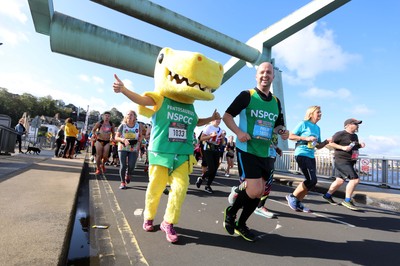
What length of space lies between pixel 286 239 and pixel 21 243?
2.70 meters

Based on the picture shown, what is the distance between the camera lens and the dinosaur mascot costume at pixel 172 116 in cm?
306

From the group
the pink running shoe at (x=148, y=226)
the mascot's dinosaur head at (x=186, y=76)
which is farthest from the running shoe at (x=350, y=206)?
the pink running shoe at (x=148, y=226)

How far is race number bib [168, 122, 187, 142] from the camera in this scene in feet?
10.6

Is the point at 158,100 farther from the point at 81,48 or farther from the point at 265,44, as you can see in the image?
the point at 265,44

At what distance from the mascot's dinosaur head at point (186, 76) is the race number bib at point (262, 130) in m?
0.62

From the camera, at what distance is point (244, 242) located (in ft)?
10.2

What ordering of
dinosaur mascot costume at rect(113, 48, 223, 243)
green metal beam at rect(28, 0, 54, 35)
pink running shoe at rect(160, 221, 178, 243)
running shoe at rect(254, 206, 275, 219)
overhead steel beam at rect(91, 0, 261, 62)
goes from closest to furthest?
pink running shoe at rect(160, 221, 178, 243) → dinosaur mascot costume at rect(113, 48, 223, 243) → running shoe at rect(254, 206, 275, 219) → green metal beam at rect(28, 0, 54, 35) → overhead steel beam at rect(91, 0, 261, 62)

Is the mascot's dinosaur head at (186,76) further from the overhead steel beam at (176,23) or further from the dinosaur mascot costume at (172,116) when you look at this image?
the overhead steel beam at (176,23)

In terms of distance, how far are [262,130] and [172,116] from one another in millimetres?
1061

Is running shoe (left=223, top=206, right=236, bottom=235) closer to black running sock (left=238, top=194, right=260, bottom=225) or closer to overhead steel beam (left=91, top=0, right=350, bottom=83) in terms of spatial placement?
black running sock (left=238, top=194, right=260, bottom=225)

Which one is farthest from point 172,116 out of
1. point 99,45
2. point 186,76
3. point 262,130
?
point 99,45

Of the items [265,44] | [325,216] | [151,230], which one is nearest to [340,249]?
[325,216]

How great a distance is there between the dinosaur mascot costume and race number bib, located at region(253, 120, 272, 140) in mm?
648

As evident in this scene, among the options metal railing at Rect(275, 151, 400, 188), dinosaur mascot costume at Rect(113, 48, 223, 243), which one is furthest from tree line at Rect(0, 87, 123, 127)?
dinosaur mascot costume at Rect(113, 48, 223, 243)
